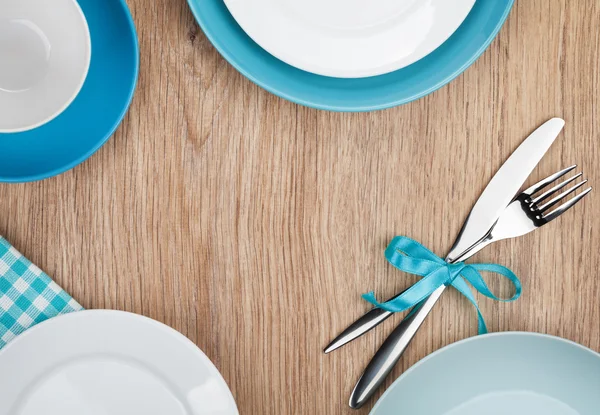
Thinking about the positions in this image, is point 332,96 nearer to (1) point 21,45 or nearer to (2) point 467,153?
(2) point 467,153

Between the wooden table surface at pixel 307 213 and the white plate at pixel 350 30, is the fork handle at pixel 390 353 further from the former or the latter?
the white plate at pixel 350 30

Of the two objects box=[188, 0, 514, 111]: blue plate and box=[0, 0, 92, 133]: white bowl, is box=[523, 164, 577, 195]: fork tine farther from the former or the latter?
box=[0, 0, 92, 133]: white bowl

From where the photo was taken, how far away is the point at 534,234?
2.08 ft

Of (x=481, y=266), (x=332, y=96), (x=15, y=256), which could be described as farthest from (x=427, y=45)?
(x=15, y=256)

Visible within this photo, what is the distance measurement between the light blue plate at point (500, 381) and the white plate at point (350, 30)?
0.31 meters

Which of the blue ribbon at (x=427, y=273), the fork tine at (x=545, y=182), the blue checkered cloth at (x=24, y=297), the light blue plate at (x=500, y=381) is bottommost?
the blue checkered cloth at (x=24, y=297)

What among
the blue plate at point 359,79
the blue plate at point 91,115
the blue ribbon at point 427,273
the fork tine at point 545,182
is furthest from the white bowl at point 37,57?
the fork tine at point 545,182

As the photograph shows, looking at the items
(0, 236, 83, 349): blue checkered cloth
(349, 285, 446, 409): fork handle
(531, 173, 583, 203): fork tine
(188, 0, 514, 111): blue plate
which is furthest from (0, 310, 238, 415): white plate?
(531, 173, 583, 203): fork tine

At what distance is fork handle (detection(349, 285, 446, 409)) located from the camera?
62 cm

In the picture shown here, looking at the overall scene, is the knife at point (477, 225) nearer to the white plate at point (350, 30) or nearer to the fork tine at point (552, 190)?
the fork tine at point (552, 190)

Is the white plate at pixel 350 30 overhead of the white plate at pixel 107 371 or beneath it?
overhead

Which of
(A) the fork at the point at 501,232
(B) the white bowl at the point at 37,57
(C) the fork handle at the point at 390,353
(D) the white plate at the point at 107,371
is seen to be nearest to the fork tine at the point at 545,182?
(A) the fork at the point at 501,232

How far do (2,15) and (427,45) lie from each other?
43 centimetres

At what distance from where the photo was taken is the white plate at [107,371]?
576mm
